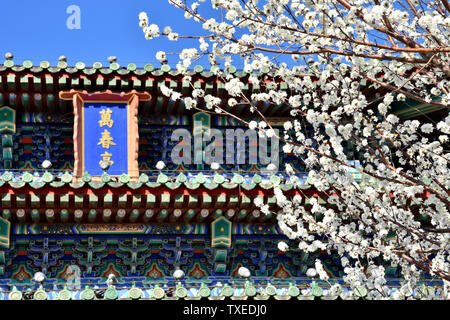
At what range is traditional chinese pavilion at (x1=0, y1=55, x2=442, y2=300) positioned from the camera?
14.2 metres

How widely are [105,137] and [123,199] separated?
2.29 meters

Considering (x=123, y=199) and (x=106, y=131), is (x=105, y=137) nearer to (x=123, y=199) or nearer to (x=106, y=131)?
(x=106, y=131)

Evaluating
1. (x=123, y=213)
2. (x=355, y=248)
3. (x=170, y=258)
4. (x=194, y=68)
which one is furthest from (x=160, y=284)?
(x=355, y=248)

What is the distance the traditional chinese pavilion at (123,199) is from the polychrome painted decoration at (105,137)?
0.07 feet

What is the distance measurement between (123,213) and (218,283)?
6.90ft

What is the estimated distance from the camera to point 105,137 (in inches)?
635

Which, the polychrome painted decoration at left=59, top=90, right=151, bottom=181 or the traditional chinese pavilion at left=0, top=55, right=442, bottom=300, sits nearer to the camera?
the traditional chinese pavilion at left=0, top=55, right=442, bottom=300

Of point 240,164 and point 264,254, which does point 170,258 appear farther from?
point 240,164

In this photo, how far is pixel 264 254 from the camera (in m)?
15.4

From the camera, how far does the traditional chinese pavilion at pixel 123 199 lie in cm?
1419

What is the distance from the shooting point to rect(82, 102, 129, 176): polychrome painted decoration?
15.9 metres

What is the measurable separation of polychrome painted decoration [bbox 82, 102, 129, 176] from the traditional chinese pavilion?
0.02 metres

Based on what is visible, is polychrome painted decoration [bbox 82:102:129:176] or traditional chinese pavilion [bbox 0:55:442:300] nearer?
traditional chinese pavilion [bbox 0:55:442:300]
